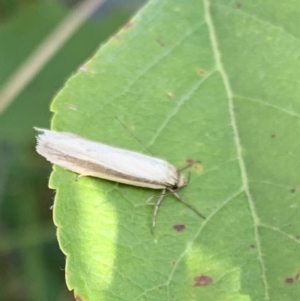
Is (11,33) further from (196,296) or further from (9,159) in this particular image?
(196,296)

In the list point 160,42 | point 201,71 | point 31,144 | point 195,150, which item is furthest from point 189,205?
point 31,144

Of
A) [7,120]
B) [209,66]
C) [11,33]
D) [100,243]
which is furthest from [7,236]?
[209,66]

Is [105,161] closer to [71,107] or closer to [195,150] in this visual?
[71,107]

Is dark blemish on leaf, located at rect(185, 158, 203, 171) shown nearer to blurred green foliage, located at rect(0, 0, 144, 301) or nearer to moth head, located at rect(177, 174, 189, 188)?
moth head, located at rect(177, 174, 189, 188)

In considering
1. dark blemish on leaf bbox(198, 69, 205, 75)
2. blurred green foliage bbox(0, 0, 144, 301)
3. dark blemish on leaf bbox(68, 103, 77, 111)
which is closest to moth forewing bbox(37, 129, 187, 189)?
dark blemish on leaf bbox(68, 103, 77, 111)

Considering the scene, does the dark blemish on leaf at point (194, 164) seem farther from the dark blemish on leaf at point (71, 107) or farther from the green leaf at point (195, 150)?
the dark blemish on leaf at point (71, 107)

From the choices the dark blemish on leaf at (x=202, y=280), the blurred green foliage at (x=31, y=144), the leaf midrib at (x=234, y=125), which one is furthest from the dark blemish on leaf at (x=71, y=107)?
the blurred green foliage at (x=31, y=144)
